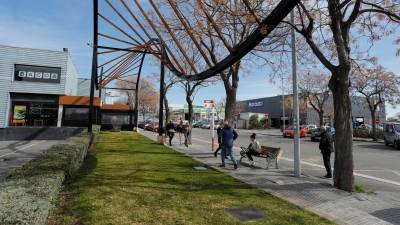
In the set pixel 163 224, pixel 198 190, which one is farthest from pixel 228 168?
pixel 163 224

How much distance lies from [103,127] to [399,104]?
3272 centimetres

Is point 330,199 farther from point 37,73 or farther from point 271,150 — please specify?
point 37,73

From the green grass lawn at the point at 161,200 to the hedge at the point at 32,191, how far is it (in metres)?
0.56

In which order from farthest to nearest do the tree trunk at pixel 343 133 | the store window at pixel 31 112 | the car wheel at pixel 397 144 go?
the store window at pixel 31 112 < the car wheel at pixel 397 144 < the tree trunk at pixel 343 133

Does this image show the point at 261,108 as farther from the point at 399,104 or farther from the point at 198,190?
the point at 198,190

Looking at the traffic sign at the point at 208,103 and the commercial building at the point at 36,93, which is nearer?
the traffic sign at the point at 208,103

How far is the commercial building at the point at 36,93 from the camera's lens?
31312 mm

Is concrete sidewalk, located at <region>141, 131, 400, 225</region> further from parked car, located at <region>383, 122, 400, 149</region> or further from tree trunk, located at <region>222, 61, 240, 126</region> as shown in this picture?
parked car, located at <region>383, 122, 400, 149</region>

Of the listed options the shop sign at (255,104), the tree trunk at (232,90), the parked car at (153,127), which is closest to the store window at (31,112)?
the parked car at (153,127)

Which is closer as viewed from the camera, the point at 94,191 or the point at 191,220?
the point at 191,220

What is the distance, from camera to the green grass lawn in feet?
18.3

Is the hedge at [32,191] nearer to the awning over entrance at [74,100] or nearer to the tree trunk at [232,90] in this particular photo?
the tree trunk at [232,90]

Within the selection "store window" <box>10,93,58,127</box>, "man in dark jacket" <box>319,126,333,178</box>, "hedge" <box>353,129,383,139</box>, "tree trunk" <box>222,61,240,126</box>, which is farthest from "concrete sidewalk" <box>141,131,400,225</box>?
"hedge" <box>353,129,383,139</box>

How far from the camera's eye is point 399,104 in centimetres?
3500
